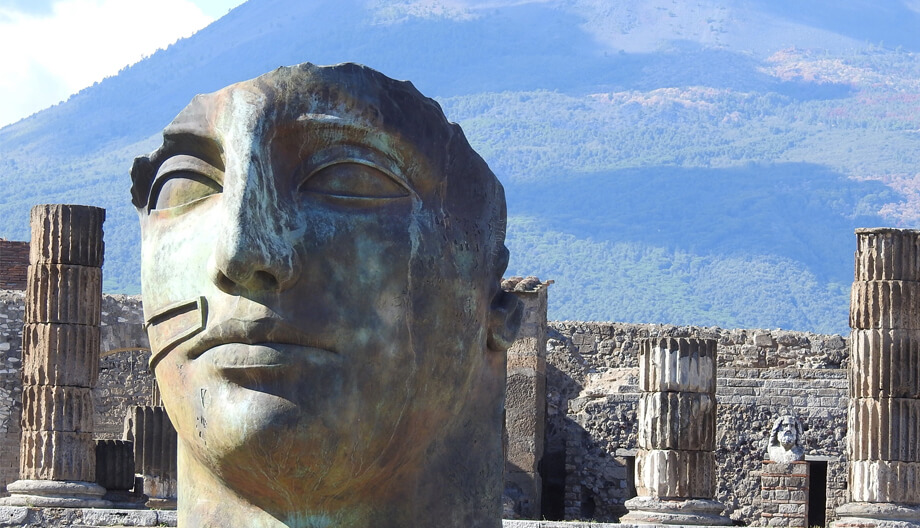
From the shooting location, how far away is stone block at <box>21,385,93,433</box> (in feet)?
52.3

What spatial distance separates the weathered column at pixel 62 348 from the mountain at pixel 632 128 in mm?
72627

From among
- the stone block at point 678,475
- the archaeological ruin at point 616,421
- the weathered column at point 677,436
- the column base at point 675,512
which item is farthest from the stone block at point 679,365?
the archaeological ruin at point 616,421

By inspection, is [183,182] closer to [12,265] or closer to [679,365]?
[679,365]

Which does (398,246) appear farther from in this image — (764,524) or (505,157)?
(505,157)

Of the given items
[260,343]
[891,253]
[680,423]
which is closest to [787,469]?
[680,423]

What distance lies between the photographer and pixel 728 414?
2394 centimetres

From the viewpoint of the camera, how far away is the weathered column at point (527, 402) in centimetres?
2338

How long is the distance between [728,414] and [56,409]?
10.9 m

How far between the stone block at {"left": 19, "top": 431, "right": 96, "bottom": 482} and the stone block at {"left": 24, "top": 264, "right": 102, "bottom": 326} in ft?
3.58

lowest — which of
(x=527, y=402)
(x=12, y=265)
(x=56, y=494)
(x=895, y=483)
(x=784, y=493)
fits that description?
(x=784, y=493)

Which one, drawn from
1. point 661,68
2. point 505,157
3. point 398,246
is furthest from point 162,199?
point 661,68

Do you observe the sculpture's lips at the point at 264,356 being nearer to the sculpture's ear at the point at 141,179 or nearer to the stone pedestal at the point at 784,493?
the sculpture's ear at the point at 141,179

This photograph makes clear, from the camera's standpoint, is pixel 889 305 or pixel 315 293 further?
pixel 889 305

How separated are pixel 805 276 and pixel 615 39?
51.8 meters
